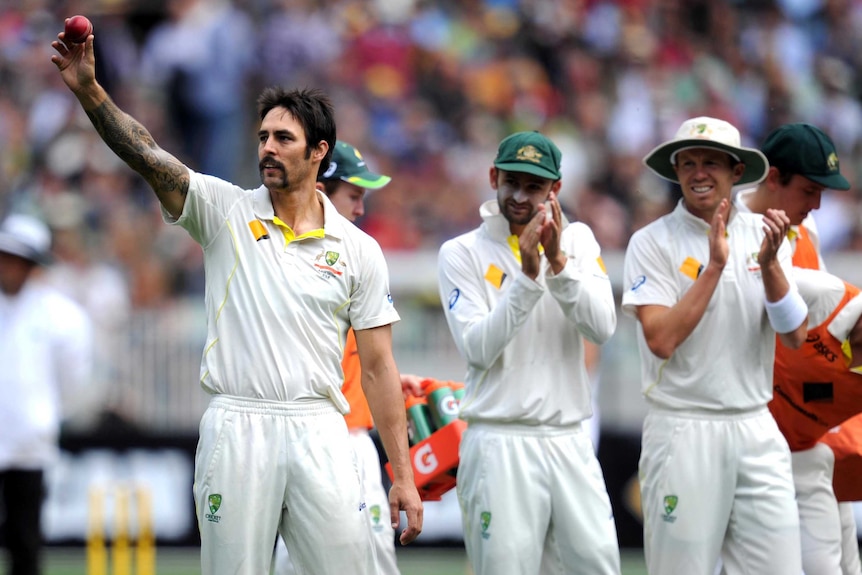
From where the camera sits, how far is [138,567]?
439 inches

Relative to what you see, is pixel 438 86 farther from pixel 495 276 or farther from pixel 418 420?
pixel 495 276

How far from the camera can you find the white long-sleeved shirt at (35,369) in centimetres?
938

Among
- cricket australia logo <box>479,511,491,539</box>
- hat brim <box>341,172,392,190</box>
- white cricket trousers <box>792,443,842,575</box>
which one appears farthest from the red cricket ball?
white cricket trousers <box>792,443,842,575</box>

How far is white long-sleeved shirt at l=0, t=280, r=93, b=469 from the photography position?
369 inches

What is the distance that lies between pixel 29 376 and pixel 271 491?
4369mm

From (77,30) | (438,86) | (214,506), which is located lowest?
(214,506)

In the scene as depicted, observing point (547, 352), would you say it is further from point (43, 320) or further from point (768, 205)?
point (43, 320)

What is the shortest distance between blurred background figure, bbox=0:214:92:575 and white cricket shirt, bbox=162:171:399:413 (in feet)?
13.2

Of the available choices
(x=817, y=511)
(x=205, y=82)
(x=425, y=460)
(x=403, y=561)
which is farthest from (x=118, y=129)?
(x=205, y=82)

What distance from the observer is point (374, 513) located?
7.29 metres

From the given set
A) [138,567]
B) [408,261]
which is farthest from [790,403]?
[408,261]

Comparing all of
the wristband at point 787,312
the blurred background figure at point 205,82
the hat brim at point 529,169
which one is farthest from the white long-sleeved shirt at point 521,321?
the blurred background figure at point 205,82

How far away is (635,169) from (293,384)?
10.5m

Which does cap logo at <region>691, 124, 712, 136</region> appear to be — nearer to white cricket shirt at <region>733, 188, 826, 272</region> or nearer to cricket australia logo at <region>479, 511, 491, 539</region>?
white cricket shirt at <region>733, 188, 826, 272</region>
